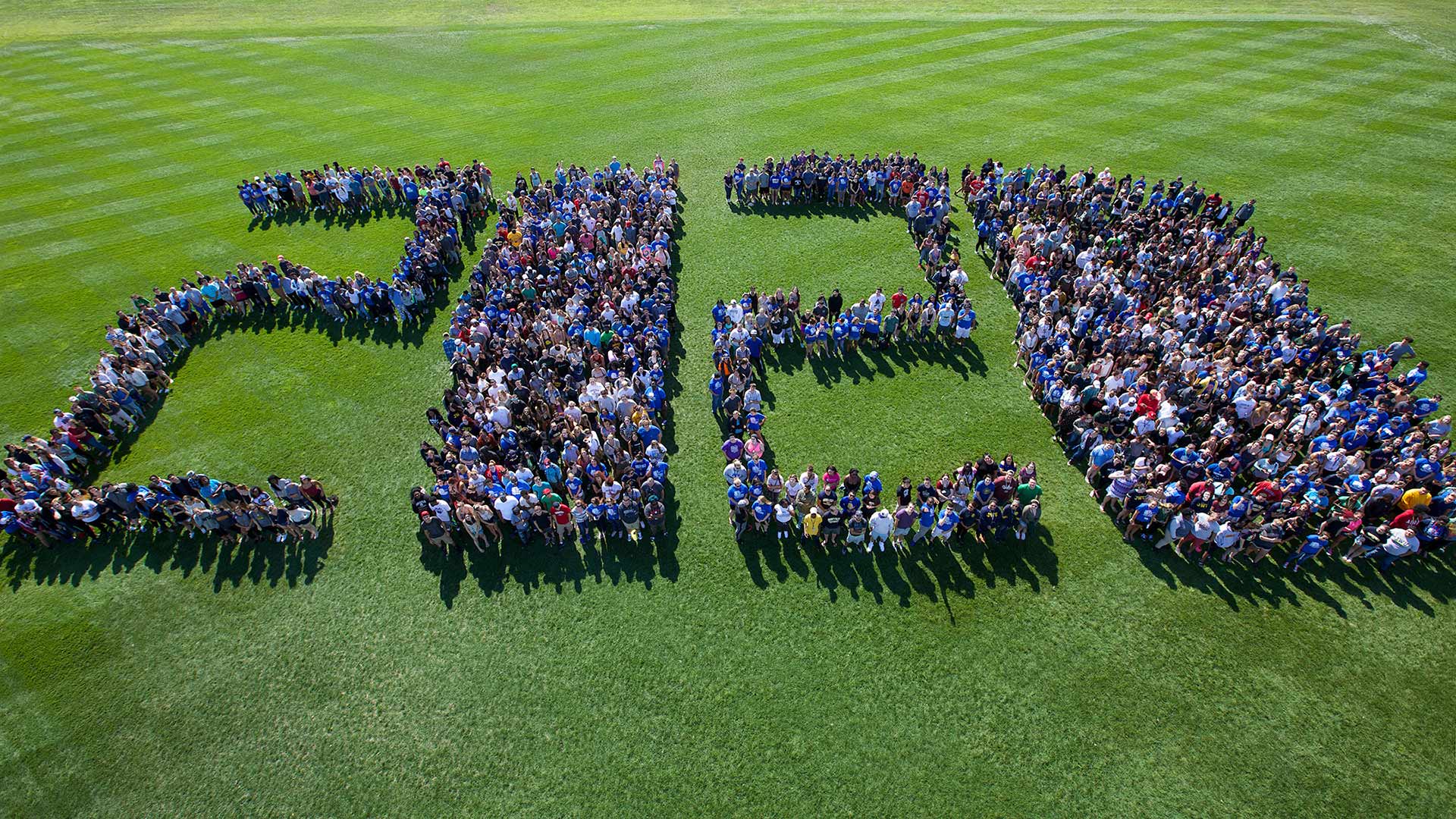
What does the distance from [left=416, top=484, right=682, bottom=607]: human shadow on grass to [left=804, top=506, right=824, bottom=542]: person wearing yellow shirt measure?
2.79 metres

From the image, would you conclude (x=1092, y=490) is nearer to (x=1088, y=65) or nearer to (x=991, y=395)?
(x=991, y=395)

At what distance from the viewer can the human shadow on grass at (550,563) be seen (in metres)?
13.3

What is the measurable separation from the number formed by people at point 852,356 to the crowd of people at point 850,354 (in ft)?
0.11

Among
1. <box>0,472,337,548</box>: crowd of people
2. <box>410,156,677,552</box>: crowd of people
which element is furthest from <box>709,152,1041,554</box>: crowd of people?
<box>0,472,337,548</box>: crowd of people

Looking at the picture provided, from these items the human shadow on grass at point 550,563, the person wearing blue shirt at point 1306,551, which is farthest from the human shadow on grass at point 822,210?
the person wearing blue shirt at point 1306,551

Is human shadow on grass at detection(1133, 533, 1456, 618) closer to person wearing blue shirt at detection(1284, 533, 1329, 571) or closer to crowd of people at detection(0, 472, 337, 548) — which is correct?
person wearing blue shirt at detection(1284, 533, 1329, 571)

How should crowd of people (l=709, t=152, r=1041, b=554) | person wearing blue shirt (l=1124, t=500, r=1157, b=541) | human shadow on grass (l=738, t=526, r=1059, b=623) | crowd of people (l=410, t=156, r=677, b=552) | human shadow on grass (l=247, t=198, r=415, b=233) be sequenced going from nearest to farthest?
person wearing blue shirt (l=1124, t=500, r=1157, b=541) → human shadow on grass (l=738, t=526, r=1059, b=623) → crowd of people (l=709, t=152, r=1041, b=554) → crowd of people (l=410, t=156, r=677, b=552) → human shadow on grass (l=247, t=198, r=415, b=233)

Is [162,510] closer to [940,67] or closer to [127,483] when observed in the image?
[127,483]

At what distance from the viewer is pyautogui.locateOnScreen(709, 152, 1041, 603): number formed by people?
43.3 ft

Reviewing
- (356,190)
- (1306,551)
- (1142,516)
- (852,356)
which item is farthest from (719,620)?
(356,190)

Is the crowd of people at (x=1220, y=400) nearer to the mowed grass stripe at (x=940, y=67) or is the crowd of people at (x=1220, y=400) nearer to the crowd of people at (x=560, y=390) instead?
the crowd of people at (x=560, y=390)

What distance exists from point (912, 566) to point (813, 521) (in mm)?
2208

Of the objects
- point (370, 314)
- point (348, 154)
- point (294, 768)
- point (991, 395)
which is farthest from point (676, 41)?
point (294, 768)

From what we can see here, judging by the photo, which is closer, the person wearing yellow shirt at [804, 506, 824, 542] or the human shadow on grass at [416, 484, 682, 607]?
the person wearing yellow shirt at [804, 506, 824, 542]
